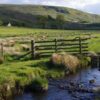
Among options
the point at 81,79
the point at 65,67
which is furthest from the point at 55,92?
the point at 65,67

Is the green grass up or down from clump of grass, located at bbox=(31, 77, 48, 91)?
up

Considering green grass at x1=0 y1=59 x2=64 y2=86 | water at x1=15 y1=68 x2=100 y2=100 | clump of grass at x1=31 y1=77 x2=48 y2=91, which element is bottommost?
water at x1=15 y1=68 x2=100 y2=100

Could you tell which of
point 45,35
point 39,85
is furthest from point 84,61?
point 45,35

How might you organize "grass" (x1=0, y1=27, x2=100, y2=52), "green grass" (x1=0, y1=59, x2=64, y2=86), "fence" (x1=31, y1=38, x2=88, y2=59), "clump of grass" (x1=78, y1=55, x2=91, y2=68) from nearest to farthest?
1. "green grass" (x1=0, y1=59, x2=64, y2=86)
2. "clump of grass" (x1=78, y1=55, x2=91, y2=68)
3. "fence" (x1=31, y1=38, x2=88, y2=59)
4. "grass" (x1=0, y1=27, x2=100, y2=52)

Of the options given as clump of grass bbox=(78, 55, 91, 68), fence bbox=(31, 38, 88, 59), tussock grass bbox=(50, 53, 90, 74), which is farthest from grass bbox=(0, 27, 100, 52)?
tussock grass bbox=(50, 53, 90, 74)

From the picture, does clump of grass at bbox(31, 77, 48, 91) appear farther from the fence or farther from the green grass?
the fence

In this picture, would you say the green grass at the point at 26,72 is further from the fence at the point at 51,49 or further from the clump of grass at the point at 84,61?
the clump of grass at the point at 84,61

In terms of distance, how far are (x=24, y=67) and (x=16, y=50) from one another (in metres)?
11.4

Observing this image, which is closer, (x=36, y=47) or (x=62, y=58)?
(x=62, y=58)

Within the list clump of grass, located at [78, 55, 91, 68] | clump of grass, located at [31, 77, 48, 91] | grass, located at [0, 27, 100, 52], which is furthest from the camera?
grass, located at [0, 27, 100, 52]

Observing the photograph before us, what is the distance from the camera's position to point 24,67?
31.9 meters

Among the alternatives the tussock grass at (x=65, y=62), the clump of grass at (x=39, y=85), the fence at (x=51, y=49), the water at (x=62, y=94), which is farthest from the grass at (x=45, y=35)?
the clump of grass at (x=39, y=85)

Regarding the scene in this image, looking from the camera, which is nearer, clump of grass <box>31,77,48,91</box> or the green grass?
clump of grass <box>31,77,48,91</box>

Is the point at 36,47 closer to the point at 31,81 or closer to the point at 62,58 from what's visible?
the point at 62,58
